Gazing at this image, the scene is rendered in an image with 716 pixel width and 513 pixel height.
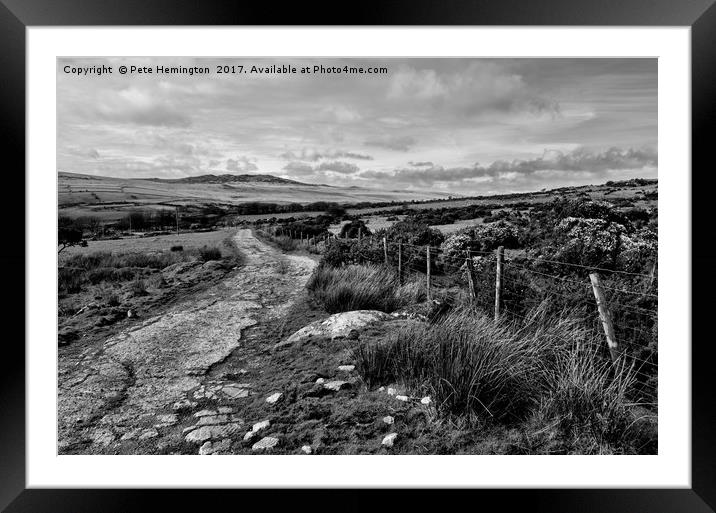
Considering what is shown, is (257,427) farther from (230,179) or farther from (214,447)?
(230,179)

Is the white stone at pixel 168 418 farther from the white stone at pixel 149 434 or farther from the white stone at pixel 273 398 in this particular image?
the white stone at pixel 273 398

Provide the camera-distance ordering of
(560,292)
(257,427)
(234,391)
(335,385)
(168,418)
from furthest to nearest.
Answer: (560,292) → (234,391) → (335,385) → (168,418) → (257,427)

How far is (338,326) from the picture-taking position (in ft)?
13.9

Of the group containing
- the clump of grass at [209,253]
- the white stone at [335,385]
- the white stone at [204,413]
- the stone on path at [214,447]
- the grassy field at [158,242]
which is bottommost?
the stone on path at [214,447]

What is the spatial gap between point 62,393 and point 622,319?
182 inches

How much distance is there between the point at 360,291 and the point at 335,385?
197cm

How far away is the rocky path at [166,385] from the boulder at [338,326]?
412 mm

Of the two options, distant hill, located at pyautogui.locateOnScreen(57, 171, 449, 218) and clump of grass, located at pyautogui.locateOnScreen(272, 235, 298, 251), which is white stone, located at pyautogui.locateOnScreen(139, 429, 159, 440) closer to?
distant hill, located at pyautogui.locateOnScreen(57, 171, 449, 218)

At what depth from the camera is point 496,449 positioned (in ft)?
9.39

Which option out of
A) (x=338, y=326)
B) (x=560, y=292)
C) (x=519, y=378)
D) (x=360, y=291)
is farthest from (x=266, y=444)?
(x=560, y=292)

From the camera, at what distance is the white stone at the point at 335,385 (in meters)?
3.29
